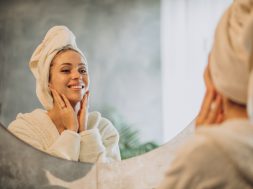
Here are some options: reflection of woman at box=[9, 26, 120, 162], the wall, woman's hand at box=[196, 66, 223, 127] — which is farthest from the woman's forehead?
woman's hand at box=[196, 66, 223, 127]

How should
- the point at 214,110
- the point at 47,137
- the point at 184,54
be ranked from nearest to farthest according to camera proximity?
the point at 214,110
the point at 47,137
the point at 184,54

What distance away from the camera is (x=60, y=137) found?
1.62m

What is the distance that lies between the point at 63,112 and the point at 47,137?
0.31ft

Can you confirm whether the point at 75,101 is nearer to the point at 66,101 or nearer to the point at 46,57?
the point at 66,101

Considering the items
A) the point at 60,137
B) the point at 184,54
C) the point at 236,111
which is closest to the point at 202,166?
the point at 236,111

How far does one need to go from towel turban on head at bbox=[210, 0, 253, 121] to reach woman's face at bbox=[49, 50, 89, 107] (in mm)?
807

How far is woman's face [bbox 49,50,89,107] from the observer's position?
162 cm

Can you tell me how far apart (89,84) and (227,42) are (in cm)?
86

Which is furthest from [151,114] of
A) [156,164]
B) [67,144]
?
[67,144]

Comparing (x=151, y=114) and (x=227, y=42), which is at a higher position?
(x=227, y=42)

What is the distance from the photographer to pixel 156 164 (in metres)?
1.69

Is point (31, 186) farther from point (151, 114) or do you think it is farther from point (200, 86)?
point (200, 86)

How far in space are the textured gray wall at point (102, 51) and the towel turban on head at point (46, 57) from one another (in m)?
0.02

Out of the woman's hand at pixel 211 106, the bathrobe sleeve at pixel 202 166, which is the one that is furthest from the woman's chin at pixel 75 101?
the bathrobe sleeve at pixel 202 166
